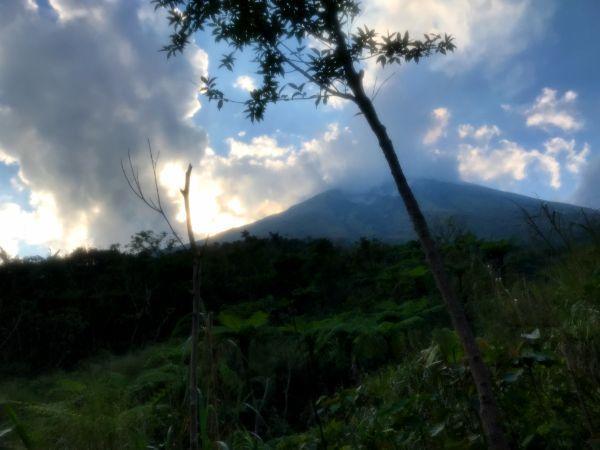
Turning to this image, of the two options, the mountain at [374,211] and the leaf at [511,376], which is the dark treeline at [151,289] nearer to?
the leaf at [511,376]

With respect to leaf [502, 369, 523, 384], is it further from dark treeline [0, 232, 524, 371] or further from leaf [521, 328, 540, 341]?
dark treeline [0, 232, 524, 371]

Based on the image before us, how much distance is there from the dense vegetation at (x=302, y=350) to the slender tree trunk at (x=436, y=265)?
0.21 m

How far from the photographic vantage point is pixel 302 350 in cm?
643

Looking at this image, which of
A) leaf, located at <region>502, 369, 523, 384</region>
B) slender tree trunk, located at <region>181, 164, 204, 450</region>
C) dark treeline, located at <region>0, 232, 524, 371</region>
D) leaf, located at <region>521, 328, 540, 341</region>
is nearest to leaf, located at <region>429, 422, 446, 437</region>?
leaf, located at <region>502, 369, 523, 384</region>

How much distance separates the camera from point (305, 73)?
277 centimetres

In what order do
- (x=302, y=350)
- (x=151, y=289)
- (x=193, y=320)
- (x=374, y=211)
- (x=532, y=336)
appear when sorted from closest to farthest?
(x=193, y=320) < (x=532, y=336) < (x=302, y=350) < (x=151, y=289) < (x=374, y=211)

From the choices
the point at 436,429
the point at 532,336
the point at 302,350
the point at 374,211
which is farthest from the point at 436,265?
the point at 374,211

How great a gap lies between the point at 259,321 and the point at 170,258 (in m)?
7.51

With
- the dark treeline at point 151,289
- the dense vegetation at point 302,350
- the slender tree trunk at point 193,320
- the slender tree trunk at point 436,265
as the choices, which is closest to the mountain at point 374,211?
the dark treeline at point 151,289

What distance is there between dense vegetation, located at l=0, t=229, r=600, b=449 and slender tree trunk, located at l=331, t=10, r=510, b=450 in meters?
0.21

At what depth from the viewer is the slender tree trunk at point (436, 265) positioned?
2.07 meters

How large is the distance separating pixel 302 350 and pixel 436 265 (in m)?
4.41

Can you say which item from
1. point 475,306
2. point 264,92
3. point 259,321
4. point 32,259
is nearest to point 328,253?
point 259,321

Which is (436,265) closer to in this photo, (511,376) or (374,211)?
(511,376)
